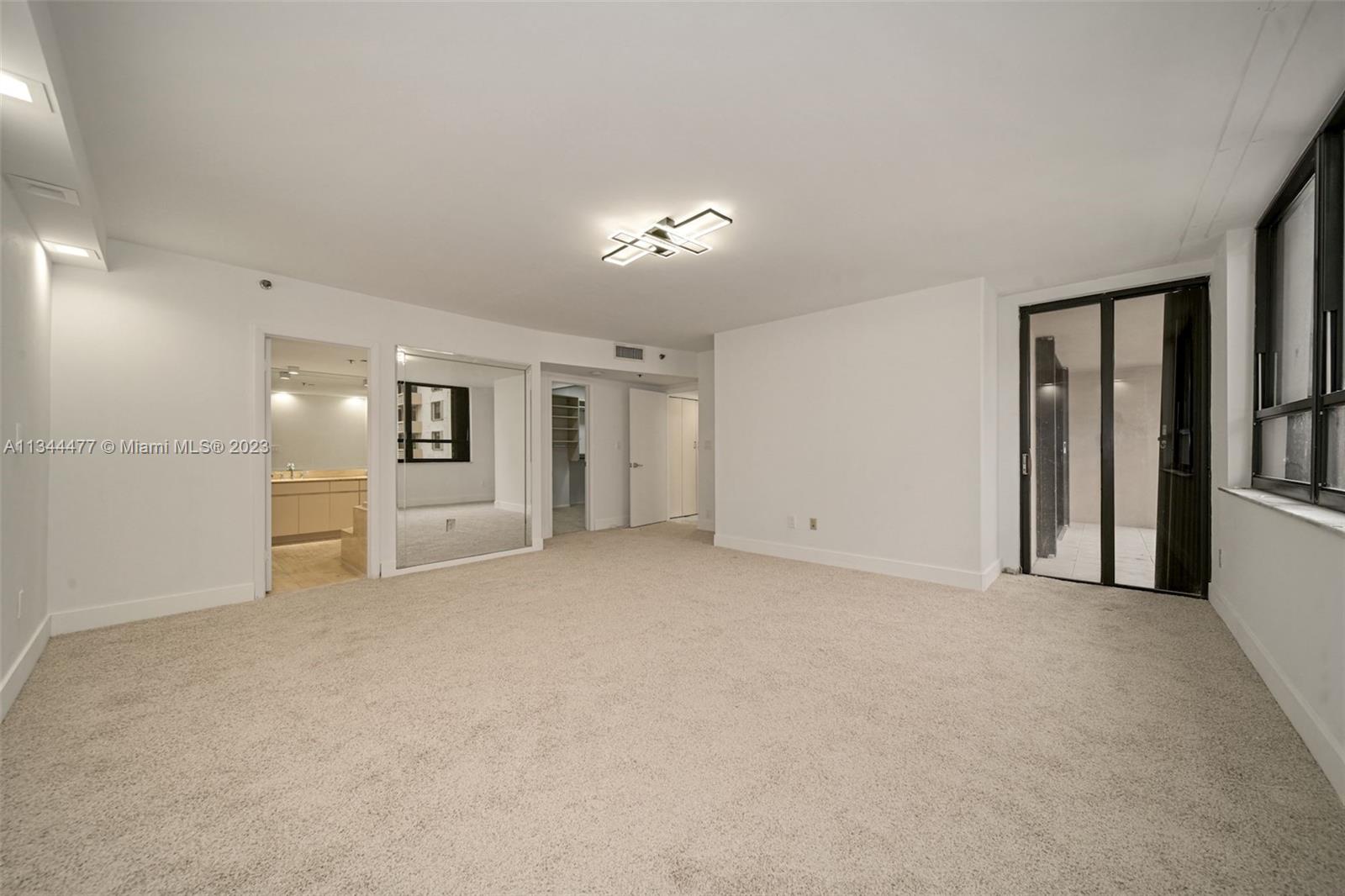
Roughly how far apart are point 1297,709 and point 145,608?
21.2 feet

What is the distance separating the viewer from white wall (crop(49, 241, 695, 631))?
11.1ft

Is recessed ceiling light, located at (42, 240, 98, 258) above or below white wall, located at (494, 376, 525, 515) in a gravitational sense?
above

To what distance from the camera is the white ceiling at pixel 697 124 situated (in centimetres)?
172

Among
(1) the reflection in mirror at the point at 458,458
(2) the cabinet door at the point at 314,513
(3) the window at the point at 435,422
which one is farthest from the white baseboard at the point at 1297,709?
(2) the cabinet door at the point at 314,513

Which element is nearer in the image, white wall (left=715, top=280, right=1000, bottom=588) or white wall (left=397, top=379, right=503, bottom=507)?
white wall (left=715, top=280, right=1000, bottom=588)

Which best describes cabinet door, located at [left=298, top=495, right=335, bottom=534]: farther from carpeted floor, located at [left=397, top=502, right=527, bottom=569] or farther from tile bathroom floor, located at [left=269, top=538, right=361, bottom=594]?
carpeted floor, located at [left=397, top=502, right=527, bottom=569]

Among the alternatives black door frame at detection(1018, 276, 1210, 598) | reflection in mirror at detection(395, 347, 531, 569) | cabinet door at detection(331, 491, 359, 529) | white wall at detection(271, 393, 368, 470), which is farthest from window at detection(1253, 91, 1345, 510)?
white wall at detection(271, 393, 368, 470)

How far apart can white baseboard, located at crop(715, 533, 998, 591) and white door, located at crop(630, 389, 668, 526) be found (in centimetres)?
207

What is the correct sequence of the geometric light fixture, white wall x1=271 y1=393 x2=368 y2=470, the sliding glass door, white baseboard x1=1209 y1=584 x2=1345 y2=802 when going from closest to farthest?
white baseboard x1=1209 y1=584 x2=1345 y2=802 < the geometric light fixture < the sliding glass door < white wall x1=271 y1=393 x2=368 y2=470

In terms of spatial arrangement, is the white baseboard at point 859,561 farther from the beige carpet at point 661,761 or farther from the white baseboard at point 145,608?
the white baseboard at point 145,608

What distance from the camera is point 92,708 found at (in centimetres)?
238

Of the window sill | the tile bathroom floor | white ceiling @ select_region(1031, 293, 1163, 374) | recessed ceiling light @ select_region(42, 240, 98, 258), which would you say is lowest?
the tile bathroom floor

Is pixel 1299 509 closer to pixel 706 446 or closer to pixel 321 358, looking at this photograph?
pixel 706 446

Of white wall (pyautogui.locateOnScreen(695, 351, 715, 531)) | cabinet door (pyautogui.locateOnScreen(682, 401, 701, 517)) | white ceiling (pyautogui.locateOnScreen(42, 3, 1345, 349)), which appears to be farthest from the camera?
cabinet door (pyautogui.locateOnScreen(682, 401, 701, 517))
